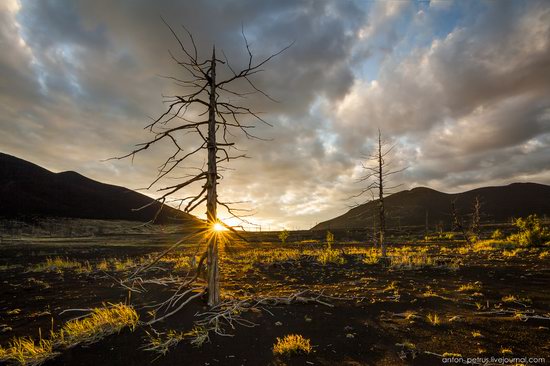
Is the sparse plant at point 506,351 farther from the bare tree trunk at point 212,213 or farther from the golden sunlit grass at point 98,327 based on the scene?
the golden sunlit grass at point 98,327

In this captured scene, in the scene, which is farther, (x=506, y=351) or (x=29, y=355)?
(x=29, y=355)

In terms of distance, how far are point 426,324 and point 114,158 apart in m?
8.93

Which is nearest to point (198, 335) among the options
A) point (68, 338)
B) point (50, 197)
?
point (68, 338)

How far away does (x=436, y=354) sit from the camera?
233 inches

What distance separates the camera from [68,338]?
22.4 feet

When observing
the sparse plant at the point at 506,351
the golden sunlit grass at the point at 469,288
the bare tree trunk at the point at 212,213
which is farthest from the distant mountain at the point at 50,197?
the sparse plant at the point at 506,351

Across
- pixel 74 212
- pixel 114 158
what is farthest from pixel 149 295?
pixel 74 212

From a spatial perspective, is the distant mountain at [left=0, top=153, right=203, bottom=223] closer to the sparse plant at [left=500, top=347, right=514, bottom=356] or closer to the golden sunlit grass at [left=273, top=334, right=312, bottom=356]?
Answer: the golden sunlit grass at [left=273, top=334, right=312, bottom=356]

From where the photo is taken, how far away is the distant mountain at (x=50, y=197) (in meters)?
95.2

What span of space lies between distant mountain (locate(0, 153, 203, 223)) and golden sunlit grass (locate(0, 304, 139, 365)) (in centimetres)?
8459

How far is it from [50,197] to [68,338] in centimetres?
12831

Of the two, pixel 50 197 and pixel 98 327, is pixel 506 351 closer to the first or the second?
pixel 98 327

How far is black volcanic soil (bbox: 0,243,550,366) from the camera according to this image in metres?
6.01

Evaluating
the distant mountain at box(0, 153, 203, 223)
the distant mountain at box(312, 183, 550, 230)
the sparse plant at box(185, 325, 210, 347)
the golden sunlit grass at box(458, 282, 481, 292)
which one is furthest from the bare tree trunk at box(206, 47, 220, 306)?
the distant mountain at box(312, 183, 550, 230)
